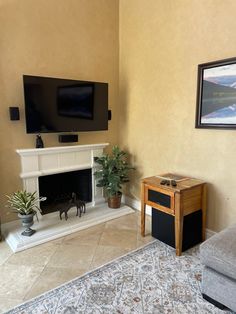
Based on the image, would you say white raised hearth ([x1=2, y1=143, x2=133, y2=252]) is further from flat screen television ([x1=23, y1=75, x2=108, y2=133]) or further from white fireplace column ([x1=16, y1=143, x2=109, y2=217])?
flat screen television ([x1=23, y1=75, x2=108, y2=133])

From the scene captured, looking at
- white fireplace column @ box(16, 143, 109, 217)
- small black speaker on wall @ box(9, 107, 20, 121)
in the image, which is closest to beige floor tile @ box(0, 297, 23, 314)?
white fireplace column @ box(16, 143, 109, 217)

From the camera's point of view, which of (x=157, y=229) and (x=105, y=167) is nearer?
(x=157, y=229)

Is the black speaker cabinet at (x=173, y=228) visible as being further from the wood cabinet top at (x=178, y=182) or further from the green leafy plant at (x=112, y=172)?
the green leafy plant at (x=112, y=172)

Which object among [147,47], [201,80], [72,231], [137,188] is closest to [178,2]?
[147,47]

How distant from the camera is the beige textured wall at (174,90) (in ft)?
7.86

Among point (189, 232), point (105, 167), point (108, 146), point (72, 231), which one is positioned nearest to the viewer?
point (189, 232)

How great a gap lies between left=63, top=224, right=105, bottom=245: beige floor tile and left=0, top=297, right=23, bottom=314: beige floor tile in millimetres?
870

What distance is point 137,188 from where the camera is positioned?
3537 millimetres

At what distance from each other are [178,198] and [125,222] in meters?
1.09

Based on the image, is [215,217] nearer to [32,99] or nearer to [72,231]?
[72,231]

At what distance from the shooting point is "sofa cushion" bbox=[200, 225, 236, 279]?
1.56 metres

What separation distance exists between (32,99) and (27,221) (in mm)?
1356

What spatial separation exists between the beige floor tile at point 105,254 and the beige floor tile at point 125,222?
19.2 inches

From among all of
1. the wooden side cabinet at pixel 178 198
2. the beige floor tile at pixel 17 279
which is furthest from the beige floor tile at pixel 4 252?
the wooden side cabinet at pixel 178 198
